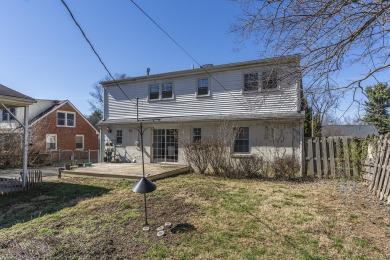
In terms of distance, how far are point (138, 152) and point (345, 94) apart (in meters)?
12.0

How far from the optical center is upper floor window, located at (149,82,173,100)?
1484cm

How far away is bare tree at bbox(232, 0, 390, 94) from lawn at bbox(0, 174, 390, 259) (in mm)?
2801

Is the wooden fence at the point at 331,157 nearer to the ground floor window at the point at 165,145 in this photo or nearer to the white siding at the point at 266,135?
the white siding at the point at 266,135

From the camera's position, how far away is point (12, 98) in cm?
873

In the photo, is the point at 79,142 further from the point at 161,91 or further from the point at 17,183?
the point at 17,183

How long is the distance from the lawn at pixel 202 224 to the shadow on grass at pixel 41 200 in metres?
0.03

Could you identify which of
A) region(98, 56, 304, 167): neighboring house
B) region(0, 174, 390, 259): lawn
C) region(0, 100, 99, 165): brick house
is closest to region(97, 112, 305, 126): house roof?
region(98, 56, 304, 167): neighboring house

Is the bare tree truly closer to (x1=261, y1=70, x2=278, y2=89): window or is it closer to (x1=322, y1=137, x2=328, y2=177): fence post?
(x1=261, y1=70, x2=278, y2=89): window

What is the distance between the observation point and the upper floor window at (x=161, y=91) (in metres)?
14.8

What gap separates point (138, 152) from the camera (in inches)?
598

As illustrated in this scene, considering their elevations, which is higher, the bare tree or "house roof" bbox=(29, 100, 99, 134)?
"house roof" bbox=(29, 100, 99, 134)

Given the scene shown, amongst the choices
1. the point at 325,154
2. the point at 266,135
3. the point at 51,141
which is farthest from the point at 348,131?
the point at 51,141

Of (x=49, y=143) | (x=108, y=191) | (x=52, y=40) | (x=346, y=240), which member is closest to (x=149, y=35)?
(x=52, y=40)

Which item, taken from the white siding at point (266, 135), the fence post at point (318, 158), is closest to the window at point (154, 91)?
the white siding at point (266, 135)
